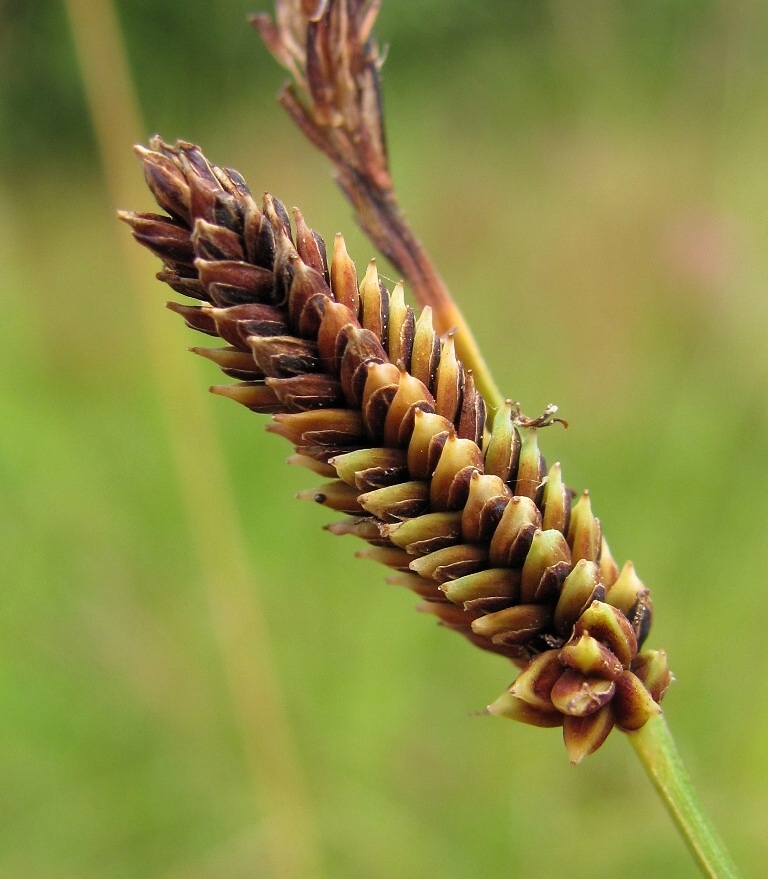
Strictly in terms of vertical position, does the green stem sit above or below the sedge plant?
below

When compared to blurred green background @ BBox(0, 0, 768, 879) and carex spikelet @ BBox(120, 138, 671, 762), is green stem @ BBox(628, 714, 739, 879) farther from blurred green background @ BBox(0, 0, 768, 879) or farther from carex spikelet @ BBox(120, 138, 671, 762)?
blurred green background @ BBox(0, 0, 768, 879)

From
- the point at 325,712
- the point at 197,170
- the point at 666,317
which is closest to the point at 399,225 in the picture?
the point at 197,170

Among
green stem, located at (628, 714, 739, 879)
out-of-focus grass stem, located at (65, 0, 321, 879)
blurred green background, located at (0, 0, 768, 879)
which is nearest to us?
green stem, located at (628, 714, 739, 879)

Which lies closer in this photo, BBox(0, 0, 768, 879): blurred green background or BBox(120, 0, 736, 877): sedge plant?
BBox(120, 0, 736, 877): sedge plant

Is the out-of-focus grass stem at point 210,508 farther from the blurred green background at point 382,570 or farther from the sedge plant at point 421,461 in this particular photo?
the sedge plant at point 421,461

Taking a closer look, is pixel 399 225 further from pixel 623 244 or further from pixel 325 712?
pixel 623 244

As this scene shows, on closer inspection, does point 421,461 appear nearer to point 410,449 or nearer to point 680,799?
point 410,449

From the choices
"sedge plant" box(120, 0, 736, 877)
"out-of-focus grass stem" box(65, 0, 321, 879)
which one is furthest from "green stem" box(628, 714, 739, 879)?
"out-of-focus grass stem" box(65, 0, 321, 879)

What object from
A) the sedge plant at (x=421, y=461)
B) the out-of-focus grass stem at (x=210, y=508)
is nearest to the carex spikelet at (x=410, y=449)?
the sedge plant at (x=421, y=461)
